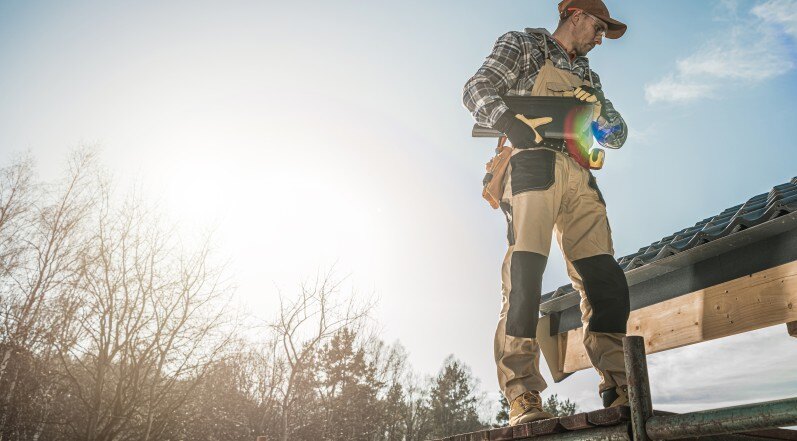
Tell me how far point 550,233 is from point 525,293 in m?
0.37

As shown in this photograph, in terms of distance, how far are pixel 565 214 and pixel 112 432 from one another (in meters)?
11.0

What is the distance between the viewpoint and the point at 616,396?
84.1 inches

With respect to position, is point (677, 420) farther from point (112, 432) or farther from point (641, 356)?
point (112, 432)

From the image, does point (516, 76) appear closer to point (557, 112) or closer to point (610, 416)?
point (557, 112)

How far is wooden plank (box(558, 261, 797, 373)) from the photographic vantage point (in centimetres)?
331

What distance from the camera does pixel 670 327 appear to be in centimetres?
398

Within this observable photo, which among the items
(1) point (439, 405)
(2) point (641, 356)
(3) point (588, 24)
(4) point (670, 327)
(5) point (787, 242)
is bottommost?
(1) point (439, 405)

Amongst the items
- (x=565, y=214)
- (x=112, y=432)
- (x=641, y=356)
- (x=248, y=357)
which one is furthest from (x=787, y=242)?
(x=248, y=357)

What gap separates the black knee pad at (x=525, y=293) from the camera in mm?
2258

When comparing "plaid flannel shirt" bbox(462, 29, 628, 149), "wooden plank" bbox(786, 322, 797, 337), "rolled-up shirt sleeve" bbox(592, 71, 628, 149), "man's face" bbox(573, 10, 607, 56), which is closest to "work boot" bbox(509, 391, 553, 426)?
"plaid flannel shirt" bbox(462, 29, 628, 149)

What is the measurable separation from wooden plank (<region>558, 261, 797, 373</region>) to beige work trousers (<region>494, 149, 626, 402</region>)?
1.79 metres

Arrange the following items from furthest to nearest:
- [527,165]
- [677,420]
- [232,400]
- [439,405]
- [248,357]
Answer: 1. [439,405]
2. [232,400]
3. [248,357]
4. [527,165]
5. [677,420]

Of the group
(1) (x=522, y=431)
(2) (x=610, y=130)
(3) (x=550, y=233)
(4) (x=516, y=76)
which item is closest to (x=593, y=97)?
(2) (x=610, y=130)

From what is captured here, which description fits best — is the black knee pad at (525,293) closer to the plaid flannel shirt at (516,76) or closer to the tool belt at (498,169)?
the tool belt at (498,169)
